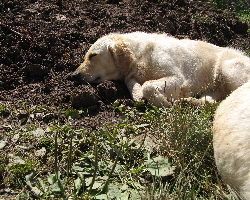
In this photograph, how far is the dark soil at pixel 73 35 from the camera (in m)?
5.41

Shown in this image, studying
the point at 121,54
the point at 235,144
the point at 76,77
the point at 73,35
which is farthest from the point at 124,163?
the point at 73,35

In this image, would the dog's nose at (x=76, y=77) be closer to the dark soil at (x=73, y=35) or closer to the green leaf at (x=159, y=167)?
the dark soil at (x=73, y=35)

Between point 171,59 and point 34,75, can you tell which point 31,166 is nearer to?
point 34,75

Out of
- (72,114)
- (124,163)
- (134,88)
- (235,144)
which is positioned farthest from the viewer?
(134,88)

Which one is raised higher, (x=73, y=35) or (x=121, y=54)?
(x=73, y=35)

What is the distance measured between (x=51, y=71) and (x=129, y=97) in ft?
5.07

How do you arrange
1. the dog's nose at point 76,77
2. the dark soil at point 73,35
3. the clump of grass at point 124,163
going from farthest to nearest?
the dog's nose at point 76,77
the dark soil at point 73,35
the clump of grass at point 124,163

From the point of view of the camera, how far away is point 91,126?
4613 mm

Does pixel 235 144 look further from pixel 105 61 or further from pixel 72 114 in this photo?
pixel 105 61

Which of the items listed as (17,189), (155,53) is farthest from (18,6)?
(17,189)

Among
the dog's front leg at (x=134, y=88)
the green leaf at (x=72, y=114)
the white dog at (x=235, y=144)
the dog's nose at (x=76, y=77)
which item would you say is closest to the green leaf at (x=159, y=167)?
the white dog at (x=235, y=144)

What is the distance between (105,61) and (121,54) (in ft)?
1.14

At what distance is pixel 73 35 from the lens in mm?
7121

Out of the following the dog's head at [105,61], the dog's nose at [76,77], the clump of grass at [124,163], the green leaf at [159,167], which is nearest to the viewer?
the clump of grass at [124,163]
